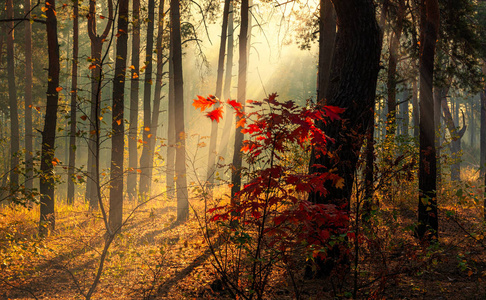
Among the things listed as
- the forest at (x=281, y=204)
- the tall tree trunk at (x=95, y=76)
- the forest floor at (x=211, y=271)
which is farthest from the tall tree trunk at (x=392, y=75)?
the tall tree trunk at (x=95, y=76)

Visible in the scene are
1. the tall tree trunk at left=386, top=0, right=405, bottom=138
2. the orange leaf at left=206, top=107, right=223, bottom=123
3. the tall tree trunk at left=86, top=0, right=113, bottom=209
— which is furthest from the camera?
the tall tree trunk at left=386, top=0, right=405, bottom=138

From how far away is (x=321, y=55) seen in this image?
25.6ft

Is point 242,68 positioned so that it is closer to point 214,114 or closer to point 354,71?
point 354,71

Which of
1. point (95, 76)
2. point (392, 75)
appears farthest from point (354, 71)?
point (392, 75)

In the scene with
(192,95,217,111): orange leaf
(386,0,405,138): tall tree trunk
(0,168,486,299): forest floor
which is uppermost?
(386,0,405,138): tall tree trunk

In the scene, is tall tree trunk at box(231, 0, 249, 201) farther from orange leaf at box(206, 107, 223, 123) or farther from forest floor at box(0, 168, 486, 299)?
orange leaf at box(206, 107, 223, 123)

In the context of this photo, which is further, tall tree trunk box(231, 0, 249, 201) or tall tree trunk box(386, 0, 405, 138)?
tall tree trunk box(386, 0, 405, 138)

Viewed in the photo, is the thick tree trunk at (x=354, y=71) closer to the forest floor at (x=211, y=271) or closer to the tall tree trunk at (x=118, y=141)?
the forest floor at (x=211, y=271)

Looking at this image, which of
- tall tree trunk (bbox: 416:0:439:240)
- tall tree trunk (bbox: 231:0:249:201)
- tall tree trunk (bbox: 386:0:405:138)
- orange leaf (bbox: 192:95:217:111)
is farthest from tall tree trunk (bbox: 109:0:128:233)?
tall tree trunk (bbox: 386:0:405:138)

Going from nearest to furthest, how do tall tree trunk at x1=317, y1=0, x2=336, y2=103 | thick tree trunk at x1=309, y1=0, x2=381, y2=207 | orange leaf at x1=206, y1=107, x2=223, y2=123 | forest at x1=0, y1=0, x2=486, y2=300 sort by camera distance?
forest at x1=0, y1=0, x2=486, y2=300
orange leaf at x1=206, y1=107, x2=223, y2=123
thick tree trunk at x1=309, y1=0, x2=381, y2=207
tall tree trunk at x1=317, y1=0, x2=336, y2=103

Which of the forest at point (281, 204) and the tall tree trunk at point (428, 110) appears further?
the tall tree trunk at point (428, 110)

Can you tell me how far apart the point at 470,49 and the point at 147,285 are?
9296mm

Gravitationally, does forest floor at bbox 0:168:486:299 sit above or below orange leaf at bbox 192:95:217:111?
below

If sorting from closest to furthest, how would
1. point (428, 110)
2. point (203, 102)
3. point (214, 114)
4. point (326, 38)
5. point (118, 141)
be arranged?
point (203, 102) → point (214, 114) → point (428, 110) → point (326, 38) → point (118, 141)
